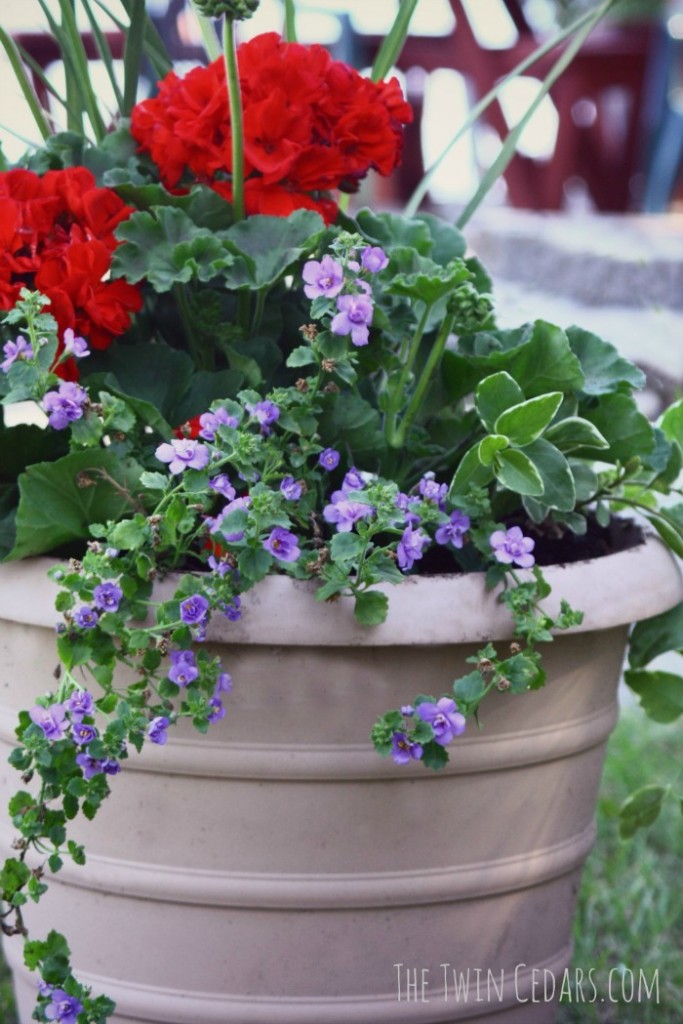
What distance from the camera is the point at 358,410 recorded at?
3.34ft

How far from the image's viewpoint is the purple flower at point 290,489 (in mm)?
902

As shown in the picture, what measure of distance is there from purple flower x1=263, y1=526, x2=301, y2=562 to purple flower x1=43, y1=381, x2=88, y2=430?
0.18m

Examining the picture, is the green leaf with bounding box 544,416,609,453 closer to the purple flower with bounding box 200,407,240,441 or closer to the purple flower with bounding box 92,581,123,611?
the purple flower with bounding box 200,407,240,441

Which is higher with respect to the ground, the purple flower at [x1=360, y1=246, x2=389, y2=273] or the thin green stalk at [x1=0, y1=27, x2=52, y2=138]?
the thin green stalk at [x1=0, y1=27, x2=52, y2=138]

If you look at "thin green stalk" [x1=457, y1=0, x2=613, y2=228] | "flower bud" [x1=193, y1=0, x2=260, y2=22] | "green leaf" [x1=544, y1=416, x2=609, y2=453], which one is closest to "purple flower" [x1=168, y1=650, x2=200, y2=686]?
"green leaf" [x1=544, y1=416, x2=609, y2=453]

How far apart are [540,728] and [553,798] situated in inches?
3.3

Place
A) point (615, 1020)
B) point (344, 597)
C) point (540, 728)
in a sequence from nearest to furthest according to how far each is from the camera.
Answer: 1. point (344, 597)
2. point (540, 728)
3. point (615, 1020)

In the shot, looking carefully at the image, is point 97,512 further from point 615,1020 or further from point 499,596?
point 615,1020

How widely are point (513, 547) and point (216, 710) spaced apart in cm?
26

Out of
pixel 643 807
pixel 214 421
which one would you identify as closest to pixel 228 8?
pixel 214 421

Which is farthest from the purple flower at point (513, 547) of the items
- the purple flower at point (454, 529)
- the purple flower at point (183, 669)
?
the purple flower at point (183, 669)

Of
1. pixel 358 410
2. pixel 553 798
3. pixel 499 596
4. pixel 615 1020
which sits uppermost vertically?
pixel 358 410

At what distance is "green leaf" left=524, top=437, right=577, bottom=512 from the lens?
0.97m

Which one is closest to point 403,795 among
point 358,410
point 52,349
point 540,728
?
point 540,728
